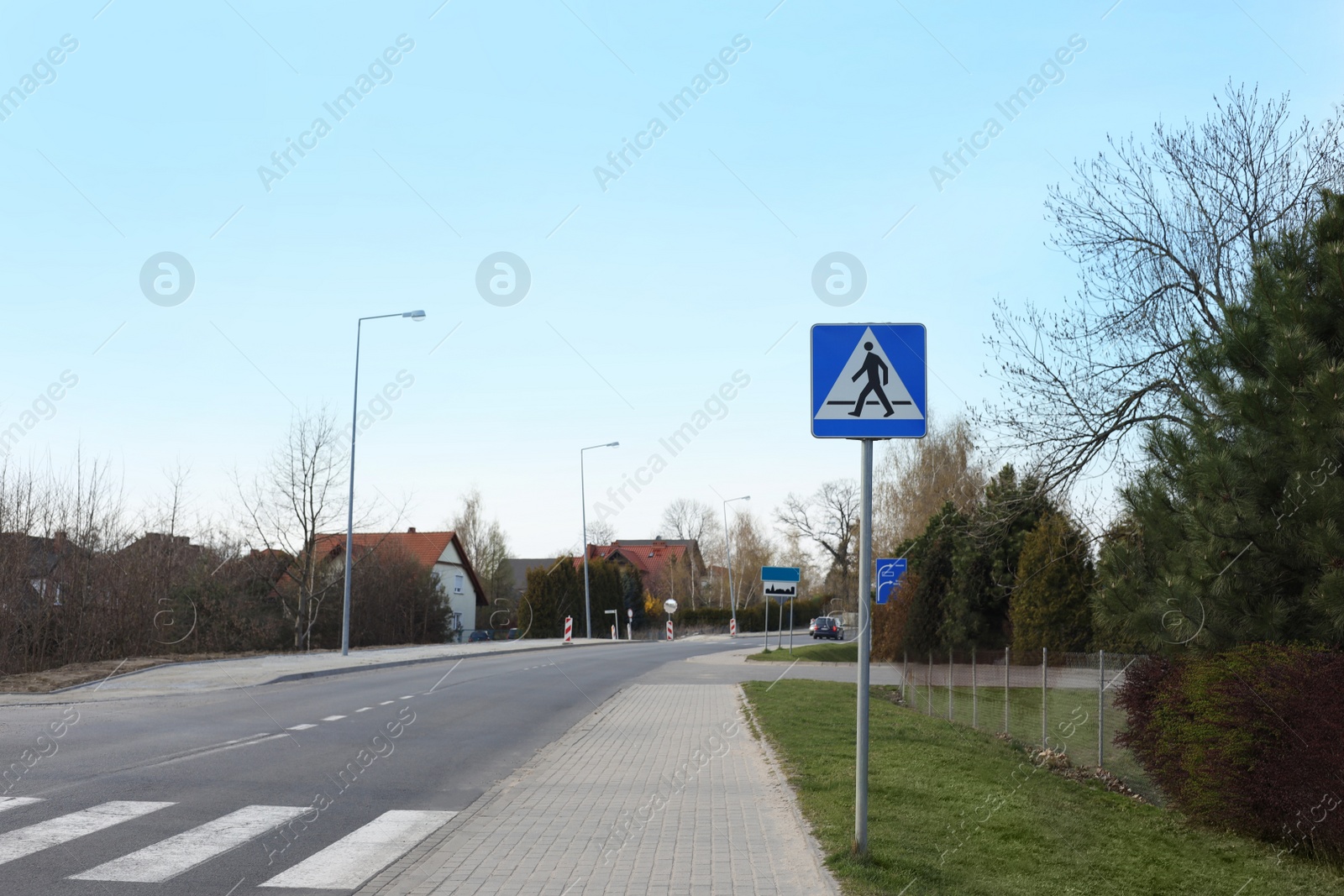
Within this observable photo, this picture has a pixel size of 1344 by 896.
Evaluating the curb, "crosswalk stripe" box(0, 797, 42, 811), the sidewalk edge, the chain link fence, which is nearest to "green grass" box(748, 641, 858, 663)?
the curb

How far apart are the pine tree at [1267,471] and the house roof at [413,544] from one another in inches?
1328

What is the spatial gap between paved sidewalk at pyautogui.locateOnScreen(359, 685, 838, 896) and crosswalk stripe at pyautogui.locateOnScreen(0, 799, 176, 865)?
2.31 meters

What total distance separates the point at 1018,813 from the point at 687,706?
10576 mm

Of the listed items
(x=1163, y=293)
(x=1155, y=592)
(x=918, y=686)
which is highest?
(x=1163, y=293)

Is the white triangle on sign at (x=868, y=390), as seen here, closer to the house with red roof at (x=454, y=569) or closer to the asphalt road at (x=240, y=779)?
the asphalt road at (x=240, y=779)

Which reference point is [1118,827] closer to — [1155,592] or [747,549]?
[1155,592]

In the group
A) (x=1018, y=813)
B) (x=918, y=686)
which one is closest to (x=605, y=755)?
(x=1018, y=813)

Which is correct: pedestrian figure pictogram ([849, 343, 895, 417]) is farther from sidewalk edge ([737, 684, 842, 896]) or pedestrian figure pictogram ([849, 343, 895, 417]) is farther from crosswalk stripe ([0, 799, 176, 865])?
crosswalk stripe ([0, 799, 176, 865])

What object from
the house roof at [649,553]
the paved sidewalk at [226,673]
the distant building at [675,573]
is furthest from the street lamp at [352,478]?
the house roof at [649,553]

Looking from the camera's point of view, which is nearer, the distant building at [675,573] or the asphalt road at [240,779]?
the asphalt road at [240,779]

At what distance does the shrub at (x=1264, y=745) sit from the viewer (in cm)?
724

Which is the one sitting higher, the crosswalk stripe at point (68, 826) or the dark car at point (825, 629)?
the crosswalk stripe at point (68, 826)

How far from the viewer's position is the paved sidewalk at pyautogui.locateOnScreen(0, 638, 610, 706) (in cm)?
1752

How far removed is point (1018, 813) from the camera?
8555 mm
